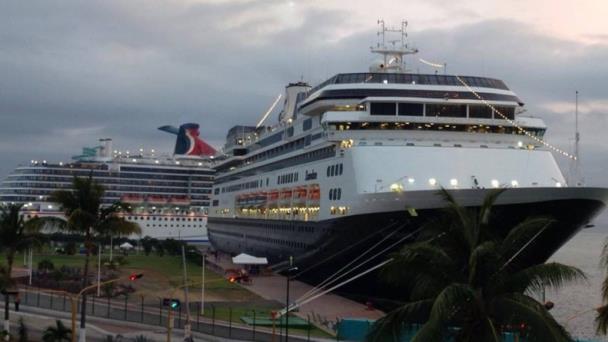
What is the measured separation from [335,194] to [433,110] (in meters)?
6.19

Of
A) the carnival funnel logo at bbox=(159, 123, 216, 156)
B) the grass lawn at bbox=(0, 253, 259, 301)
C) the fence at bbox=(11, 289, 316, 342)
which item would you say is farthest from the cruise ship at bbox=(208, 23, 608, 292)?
the carnival funnel logo at bbox=(159, 123, 216, 156)

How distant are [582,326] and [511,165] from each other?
10460mm

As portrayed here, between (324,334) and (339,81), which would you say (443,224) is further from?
(339,81)

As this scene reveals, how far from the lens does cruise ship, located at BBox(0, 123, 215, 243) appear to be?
4530 inches

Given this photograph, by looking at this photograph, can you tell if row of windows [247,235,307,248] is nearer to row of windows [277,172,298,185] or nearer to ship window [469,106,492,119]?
row of windows [277,172,298,185]

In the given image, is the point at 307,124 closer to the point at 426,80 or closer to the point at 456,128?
the point at 426,80

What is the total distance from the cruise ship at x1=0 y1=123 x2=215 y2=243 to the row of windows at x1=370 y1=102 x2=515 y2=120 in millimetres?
77040

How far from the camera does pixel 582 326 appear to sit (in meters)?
42.7

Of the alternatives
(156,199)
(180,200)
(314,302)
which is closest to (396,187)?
(314,302)

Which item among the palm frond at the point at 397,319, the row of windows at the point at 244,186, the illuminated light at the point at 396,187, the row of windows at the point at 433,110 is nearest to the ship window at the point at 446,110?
the row of windows at the point at 433,110

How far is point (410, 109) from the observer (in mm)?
40781

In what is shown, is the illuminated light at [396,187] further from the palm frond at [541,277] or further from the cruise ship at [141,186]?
the cruise ship at [141,186]

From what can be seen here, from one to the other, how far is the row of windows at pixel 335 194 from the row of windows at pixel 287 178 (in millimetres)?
7461

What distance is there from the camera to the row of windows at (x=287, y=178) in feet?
162
